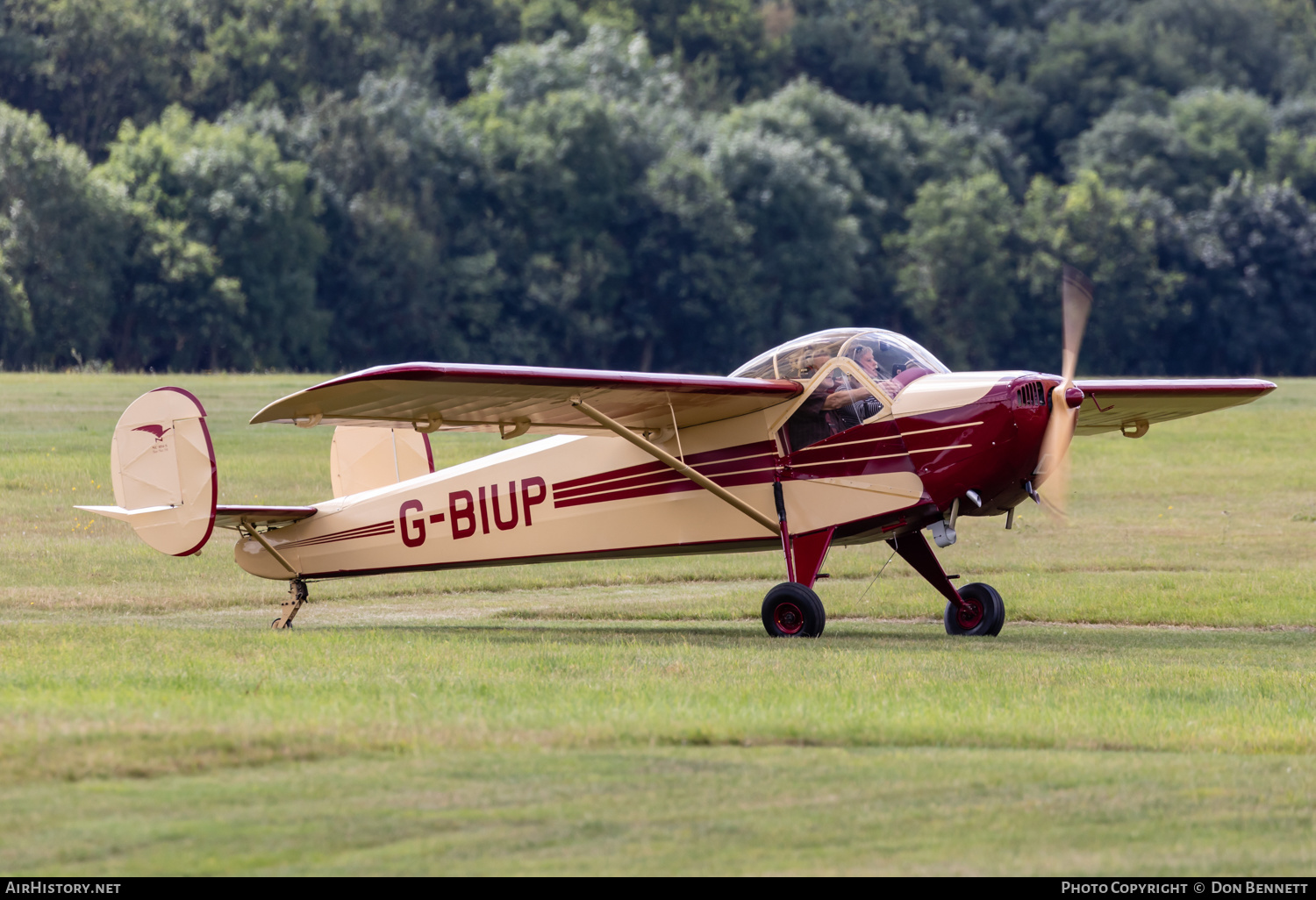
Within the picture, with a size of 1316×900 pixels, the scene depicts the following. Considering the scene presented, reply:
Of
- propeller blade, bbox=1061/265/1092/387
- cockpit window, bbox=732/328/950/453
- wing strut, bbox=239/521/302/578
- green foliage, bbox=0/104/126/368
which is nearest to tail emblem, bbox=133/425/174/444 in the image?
wing strut, bbox=239/521/302/578

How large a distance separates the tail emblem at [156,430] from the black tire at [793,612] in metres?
6.25

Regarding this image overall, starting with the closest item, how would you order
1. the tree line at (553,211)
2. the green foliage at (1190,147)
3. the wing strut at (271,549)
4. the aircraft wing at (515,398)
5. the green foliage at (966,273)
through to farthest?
the aircraft wing at (515,398) → the wing strut at (271,549) → the tree line at (553,211) → the green foliage at (966,273) → the green foliage at (1190,147)

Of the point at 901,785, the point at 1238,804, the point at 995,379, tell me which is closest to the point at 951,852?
the point at 901,785

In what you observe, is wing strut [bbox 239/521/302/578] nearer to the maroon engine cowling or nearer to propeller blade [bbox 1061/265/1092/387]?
the maroon engine cowling

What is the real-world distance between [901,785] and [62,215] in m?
72.1

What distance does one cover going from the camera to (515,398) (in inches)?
617

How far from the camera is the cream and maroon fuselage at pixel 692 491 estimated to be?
15.9 metres

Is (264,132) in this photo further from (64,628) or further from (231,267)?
(64,628)

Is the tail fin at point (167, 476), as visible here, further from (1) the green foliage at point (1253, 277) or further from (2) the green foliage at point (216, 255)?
(1) the green foliage at point (1253, 277)

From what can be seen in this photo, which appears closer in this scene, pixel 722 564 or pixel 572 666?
pixel 572 666

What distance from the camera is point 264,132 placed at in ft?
290

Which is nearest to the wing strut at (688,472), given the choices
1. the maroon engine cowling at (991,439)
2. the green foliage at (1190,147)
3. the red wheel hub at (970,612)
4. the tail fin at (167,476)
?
the maroon engine cowling at (991,439)

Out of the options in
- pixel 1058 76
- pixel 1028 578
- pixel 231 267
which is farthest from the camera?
pixel 1058 76

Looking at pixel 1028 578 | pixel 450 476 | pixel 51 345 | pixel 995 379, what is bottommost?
pixel 51 345
